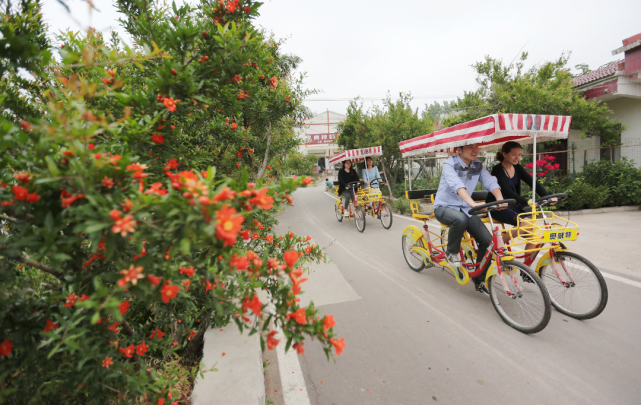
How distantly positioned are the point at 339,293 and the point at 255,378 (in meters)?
2.22

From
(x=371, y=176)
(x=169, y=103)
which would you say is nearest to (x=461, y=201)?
(x=169, y=103)

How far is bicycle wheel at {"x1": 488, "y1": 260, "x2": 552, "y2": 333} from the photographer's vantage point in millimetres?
2785

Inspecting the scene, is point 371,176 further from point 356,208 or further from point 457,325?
point 457,325

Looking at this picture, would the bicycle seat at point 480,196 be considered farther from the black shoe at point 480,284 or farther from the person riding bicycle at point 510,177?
the black shoe at point 480,284

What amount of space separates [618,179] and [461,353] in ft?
30.9

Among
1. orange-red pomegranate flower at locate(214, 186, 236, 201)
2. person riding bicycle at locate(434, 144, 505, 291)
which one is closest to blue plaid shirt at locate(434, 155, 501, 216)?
person riding bicycle at locate(434, 144, 505, 291)

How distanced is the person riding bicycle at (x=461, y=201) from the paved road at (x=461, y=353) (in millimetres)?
685

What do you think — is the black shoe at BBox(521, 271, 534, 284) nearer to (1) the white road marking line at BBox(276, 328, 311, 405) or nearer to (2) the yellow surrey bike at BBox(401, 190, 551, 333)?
(2) the yellow surrey bike at BBox(401, 190, 551, 333)

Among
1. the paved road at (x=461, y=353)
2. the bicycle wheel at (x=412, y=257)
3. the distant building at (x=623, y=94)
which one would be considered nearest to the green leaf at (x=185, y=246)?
the paved road at (x=461, y=353)

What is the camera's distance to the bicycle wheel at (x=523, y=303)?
2.79 metres

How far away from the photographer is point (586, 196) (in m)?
8.28

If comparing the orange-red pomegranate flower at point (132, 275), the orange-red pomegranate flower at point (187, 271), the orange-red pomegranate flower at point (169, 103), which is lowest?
the orange-red pomegranate flower at point (187, 271)

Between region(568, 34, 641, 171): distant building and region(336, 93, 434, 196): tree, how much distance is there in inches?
208

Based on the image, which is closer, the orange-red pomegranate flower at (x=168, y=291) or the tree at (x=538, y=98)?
the orange-red pomegranate flower at (x=168, y=291)
